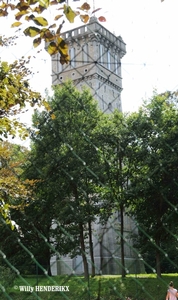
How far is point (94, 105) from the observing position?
15.8 feet

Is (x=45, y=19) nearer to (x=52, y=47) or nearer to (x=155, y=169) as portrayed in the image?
(x=52, y=47)

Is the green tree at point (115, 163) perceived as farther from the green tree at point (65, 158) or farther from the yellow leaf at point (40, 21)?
the yellow leaf at point (40, 21)

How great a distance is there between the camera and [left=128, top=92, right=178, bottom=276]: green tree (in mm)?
4340

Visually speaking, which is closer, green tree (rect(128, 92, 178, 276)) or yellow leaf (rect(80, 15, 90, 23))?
yellow leaf (rect(80, 15, 90, 23))

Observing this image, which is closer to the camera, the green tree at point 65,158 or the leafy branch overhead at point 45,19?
the leafy branch overhead at point 45,19

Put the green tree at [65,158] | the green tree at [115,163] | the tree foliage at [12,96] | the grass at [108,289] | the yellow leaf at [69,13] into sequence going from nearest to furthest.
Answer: the yellow leaf at [69,13] → the tree foliage at [12,96] → the grass at [108,289] → the green tree at [65,158] → the green tree at [115,163]

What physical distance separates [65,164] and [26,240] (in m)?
1.10

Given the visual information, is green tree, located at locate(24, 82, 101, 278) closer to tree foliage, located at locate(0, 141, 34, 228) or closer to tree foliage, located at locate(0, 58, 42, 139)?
tree foliage, located at locate(0, 141, 34, 228)

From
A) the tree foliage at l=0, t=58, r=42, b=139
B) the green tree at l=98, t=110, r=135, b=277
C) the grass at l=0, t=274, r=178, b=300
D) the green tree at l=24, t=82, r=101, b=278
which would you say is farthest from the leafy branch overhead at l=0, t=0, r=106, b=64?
the green tree at l=98, t=110, r=135, b=277

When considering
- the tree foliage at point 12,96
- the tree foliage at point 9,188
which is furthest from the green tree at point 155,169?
the tree foliage at point 12,96

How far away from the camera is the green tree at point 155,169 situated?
434 cm

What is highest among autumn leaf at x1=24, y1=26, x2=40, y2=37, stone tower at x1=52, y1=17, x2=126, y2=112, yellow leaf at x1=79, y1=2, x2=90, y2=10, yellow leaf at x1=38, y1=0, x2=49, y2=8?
stone tower at x1=52, y1=17, x2=126, y2=112

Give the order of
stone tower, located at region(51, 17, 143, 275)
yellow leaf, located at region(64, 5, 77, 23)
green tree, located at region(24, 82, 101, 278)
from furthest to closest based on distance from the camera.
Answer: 1. green tree, located at region(24, 82, 101, 278)
2. stone tower, located at region(51, 17, 143, 275)
3. yellow leaf, located at region(64, 5, 77, 23)

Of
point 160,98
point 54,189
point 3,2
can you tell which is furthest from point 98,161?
point 3,2
